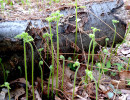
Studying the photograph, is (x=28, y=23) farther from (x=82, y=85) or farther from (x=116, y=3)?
(x=116, y=3)

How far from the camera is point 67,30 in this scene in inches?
85.5

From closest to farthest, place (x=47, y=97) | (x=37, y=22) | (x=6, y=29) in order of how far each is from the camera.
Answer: (x=6, y=29) < (x=47, y=97) < (x=37, y=22)

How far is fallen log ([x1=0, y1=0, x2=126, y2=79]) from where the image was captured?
1757 millimetres

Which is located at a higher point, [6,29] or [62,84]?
[6,29]

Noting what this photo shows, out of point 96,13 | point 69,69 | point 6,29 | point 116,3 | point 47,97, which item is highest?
point 116,3

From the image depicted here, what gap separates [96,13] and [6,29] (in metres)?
1.38

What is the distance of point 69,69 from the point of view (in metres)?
2.34

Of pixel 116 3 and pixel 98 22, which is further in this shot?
pixel 116 3

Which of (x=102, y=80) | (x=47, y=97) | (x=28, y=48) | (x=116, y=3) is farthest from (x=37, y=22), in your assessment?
(x=116, y=3)

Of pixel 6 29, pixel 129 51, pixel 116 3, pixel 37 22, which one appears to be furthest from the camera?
pixel 129 51

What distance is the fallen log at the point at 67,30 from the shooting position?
1.76 m

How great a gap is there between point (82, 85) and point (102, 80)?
32 cm

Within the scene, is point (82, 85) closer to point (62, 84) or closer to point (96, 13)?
point (62, 84)

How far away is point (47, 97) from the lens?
188 centimetres
